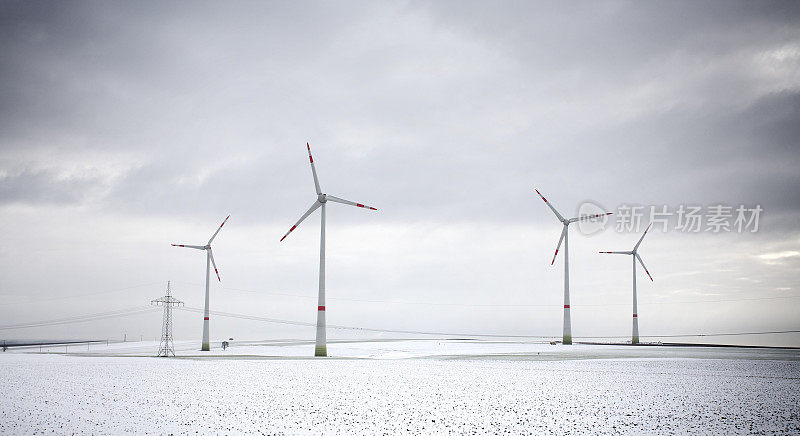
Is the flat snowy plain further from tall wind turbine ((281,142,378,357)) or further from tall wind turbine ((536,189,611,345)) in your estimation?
tall wind turbine ((536,189,611,345))

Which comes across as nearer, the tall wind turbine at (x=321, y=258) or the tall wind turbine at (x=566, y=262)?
the tall wind turbine at (x=321, y=258)

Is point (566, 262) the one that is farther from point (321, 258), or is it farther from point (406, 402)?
point (406, 402)

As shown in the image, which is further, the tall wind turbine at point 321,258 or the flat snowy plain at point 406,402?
the tall wind turbine at point 321,258

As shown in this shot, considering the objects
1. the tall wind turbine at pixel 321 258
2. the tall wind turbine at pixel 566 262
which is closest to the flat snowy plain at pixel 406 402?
the tall wind turbine at pixel 321 258

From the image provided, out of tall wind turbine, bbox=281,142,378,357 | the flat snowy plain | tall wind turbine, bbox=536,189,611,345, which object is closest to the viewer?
the flat snowy plain

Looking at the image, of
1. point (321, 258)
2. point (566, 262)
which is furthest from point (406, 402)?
point (566, 262)

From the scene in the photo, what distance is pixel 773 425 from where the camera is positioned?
19266mm

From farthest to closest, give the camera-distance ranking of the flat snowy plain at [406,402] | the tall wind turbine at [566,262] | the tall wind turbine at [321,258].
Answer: the tall wind turbine at [566,262] → the tall wind turbine at [321,258] → the flat snowy plain at [406,402]

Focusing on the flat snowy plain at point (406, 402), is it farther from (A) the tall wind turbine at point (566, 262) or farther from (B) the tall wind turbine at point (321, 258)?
(A) the tall wind turbine at point (566, 262)

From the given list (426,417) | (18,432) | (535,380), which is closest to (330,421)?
(426,417)

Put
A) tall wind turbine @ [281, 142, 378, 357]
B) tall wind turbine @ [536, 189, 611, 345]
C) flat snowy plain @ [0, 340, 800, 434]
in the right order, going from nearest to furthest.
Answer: flat snowy plain @ [0, 340, 800, 434], tall wind turbine @ [281, 142, 378, 357], tall wind turbine @ [536, 189, 611, 345]

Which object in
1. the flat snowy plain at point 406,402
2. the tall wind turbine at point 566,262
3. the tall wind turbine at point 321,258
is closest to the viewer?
the flat snowy plain at point 406,402

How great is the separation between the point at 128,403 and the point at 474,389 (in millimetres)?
16725

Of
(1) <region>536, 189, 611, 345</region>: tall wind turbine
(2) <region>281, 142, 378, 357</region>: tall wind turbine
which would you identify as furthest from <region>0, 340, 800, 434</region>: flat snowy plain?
(1) <region>536, 189, 611, 345</region>: tall wind turbine
